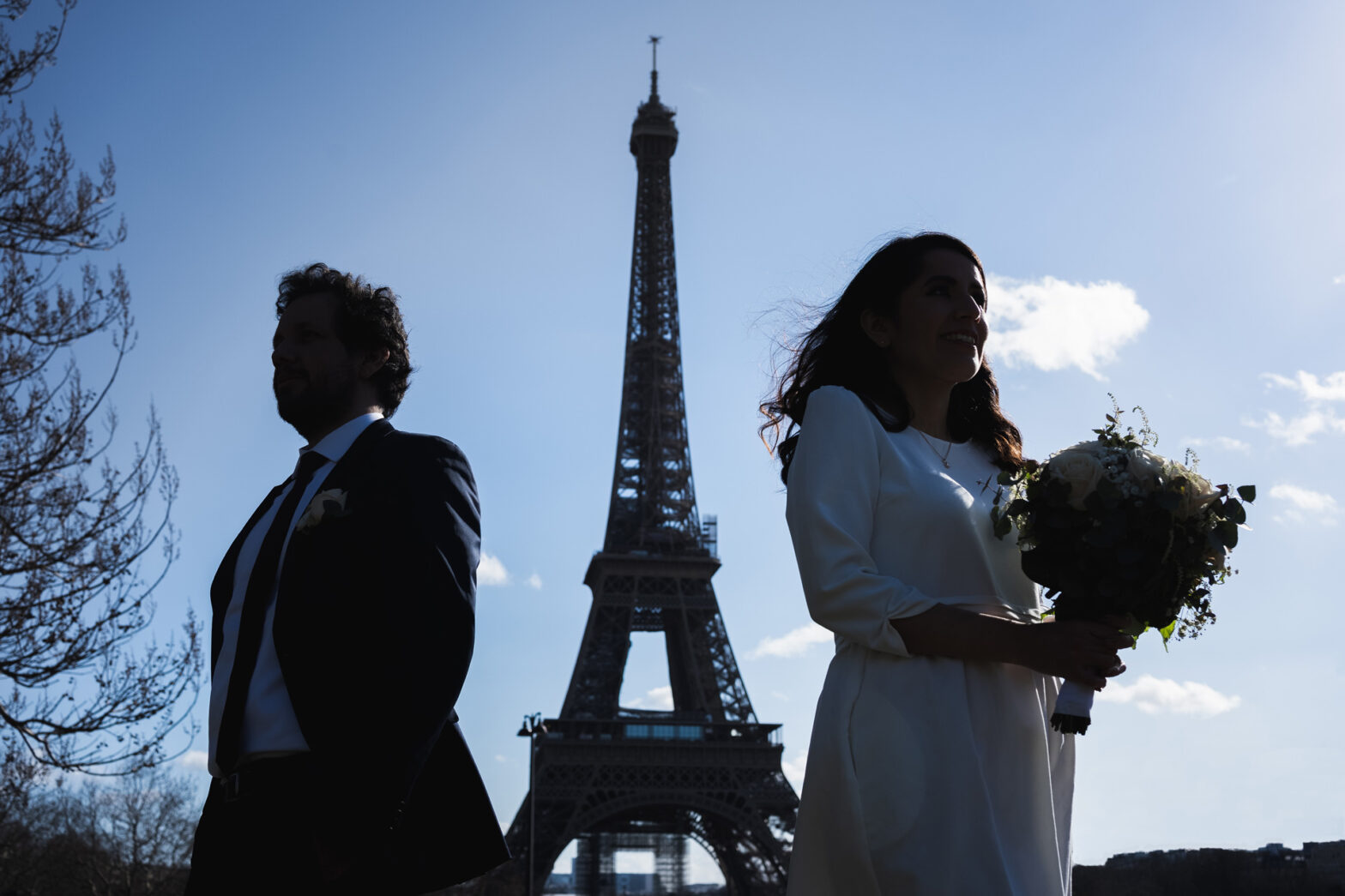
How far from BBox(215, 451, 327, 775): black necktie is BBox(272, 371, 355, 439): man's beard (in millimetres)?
190

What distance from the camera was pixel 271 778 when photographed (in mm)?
3191

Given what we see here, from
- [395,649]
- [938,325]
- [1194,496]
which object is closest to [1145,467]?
[1194,496]

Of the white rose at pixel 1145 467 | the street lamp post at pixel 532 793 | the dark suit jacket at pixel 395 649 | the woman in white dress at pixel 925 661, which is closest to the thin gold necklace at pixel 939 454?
the woman in white dress at pixel 925 661

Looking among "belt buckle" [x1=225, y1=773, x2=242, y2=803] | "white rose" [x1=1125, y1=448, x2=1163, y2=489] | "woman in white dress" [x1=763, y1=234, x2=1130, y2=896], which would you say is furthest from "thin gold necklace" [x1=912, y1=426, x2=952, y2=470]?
"belt buckle" [x1=225, y1=773, x2=242, y2=803]

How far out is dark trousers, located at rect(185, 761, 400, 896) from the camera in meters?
2.99

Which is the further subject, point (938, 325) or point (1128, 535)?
point (938, 325)

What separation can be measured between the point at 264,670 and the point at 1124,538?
7.09 ft

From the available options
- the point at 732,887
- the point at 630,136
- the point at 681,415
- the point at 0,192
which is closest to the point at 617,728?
the point at 732,887

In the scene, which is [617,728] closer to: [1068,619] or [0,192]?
[0,192]

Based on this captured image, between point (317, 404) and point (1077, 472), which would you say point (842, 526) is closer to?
point (1077, 472)

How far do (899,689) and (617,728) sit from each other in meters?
40.6

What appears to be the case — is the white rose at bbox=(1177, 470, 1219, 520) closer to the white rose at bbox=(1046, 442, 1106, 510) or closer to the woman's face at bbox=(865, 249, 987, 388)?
the white rose at bbox=(1046, 442, 1106, 510)

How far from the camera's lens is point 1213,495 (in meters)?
3.11

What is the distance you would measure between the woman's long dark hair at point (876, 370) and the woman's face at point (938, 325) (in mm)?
34
